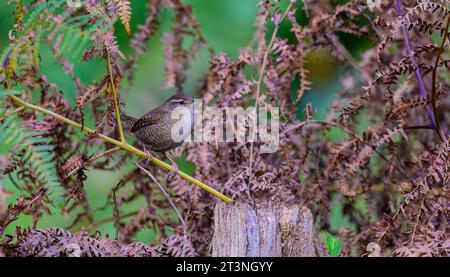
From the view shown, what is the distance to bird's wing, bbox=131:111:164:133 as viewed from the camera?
3.37 m

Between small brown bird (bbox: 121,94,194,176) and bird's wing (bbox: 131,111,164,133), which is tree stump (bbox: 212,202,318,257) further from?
bird's wing (bbox: 131,111,164,133)

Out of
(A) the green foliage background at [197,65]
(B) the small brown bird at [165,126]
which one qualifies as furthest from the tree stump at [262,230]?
(A) the green foliage background at [197,65]

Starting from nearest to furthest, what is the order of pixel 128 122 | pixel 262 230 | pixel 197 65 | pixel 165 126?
pixel 262 230
pixel 165 126
pixel 128 122
pixel 197 65

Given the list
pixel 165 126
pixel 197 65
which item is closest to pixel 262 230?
pixel 165 126

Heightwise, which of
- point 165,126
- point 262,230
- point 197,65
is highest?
point 197,65

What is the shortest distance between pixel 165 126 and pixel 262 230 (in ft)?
4.11

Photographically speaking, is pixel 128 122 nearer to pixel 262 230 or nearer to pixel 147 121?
pixel 147 121

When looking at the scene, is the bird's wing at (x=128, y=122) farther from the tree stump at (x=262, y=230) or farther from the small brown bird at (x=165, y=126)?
the tree stump at (x=262, y=230)

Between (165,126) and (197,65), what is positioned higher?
(197,65)

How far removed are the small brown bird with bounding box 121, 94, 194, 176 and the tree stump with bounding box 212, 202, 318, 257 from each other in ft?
3.37

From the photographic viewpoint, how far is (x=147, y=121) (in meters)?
3.38
